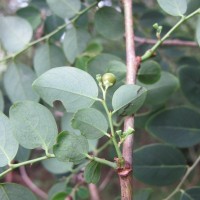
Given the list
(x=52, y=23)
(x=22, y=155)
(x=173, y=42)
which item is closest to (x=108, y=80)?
(x=22, y=155)

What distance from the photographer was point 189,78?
852 millimetres

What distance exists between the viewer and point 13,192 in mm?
535

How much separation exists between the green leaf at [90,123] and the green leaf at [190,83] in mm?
398

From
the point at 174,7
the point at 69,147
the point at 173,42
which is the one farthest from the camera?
the point at 173,42

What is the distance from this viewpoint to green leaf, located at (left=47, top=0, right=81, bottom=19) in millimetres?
769

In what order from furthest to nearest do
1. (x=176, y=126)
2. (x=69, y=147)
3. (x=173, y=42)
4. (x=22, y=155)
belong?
1. (x=173, y=42)
2. (x=176, y=126)
3. (x=22, y=155)
4. (x=69, y=147)

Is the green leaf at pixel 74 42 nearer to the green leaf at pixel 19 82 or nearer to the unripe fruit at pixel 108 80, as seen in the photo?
the green leaf at pixel 19 82

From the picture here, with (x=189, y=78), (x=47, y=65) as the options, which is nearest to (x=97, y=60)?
(x=47, y=65)

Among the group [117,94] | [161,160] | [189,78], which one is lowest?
[161,160]

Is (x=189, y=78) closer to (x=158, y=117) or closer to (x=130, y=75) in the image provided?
(x=158, y=117)

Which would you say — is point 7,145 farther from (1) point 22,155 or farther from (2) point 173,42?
(2) point 173,42

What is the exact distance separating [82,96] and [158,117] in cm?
35

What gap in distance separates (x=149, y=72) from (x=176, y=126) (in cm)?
18

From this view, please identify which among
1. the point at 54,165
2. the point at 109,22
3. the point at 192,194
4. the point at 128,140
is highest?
the point at 109,22
